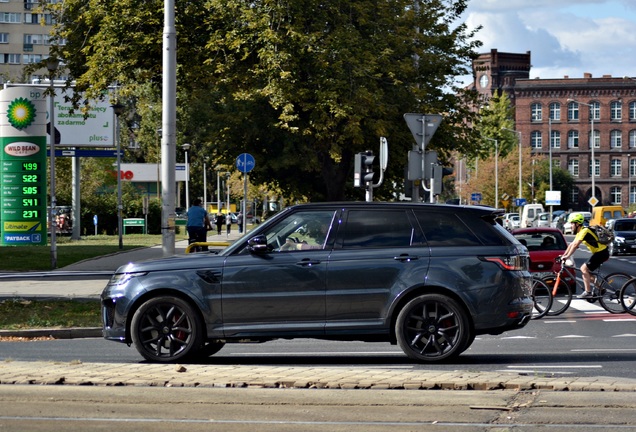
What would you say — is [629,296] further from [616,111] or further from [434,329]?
[616,111]

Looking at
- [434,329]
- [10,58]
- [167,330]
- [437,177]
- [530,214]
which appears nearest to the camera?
[434,329]

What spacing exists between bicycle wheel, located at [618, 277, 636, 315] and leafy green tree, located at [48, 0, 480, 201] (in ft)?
42.0

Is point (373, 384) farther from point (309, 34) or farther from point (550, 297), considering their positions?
point (309, 34)

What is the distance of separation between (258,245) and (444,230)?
6.31 ft

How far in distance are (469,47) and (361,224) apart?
91.4 feet

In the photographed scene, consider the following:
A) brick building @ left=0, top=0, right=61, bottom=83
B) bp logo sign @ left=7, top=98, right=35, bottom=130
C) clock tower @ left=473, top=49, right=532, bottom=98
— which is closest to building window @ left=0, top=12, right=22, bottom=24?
brick building @ left=0, top=0, right=61, bottom=83

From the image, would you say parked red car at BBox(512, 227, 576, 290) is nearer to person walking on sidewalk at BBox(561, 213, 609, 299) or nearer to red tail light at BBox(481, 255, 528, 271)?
person walking on sidewalk at BBox(561, 213, 609, 299)

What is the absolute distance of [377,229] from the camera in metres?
12.2

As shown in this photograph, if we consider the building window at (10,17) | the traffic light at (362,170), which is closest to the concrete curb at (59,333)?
the traffic light at (362,170)

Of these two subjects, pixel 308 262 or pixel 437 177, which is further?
pixel 437 177

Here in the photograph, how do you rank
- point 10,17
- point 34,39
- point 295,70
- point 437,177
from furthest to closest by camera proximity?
1. point 34,39
2. point 10,17
3. point 295,70
4. point 437,177

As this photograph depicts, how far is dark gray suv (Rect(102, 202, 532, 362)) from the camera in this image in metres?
11.9

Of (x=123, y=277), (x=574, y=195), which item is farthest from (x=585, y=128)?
(x=123, y=277)

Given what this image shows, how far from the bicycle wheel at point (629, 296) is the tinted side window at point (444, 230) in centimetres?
850
